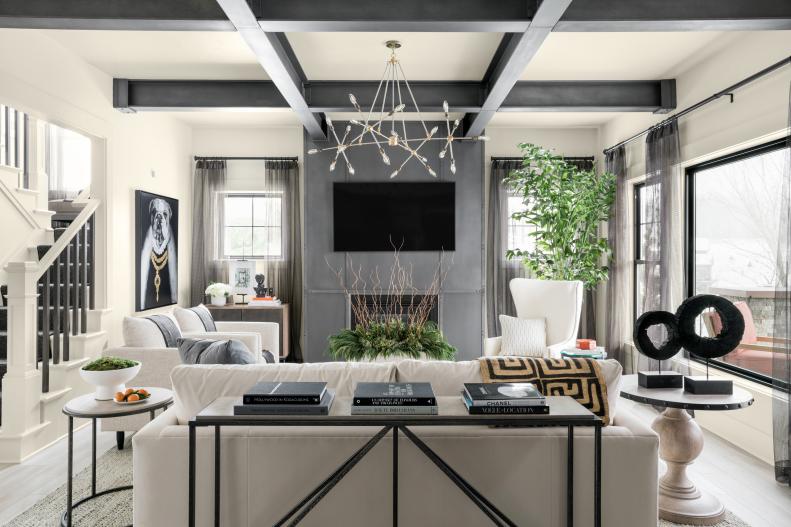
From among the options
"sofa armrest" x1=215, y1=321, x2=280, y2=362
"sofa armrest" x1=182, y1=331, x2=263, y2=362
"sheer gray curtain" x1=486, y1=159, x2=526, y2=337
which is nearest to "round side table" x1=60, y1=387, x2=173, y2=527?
"sofa armrest" x1=182, y1=331, x2=263, y2=362

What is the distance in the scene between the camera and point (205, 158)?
21.2ft

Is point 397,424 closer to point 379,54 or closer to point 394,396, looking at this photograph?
point 394,396

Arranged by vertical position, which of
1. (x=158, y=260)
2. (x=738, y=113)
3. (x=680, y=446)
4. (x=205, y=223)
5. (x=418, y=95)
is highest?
(x=418, y=95)

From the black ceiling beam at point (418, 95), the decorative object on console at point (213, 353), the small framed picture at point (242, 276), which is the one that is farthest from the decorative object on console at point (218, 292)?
the decorative object on console at point (213, 353)

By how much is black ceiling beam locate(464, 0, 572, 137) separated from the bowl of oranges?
106 inches

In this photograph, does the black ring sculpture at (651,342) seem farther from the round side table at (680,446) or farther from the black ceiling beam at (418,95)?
the black ceiling beam at (418,95)

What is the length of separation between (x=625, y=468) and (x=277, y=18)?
2713mm

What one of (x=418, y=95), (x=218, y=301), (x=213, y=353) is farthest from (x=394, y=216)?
(x=213, y=353)

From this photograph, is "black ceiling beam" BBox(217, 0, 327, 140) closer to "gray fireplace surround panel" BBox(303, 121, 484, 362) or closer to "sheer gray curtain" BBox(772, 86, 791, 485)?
"gray fireplace surround panel" BBox(303, 121, 484, 362)

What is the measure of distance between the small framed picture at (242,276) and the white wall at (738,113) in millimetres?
4588

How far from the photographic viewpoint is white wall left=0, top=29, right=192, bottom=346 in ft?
11.8

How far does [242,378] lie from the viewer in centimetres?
211

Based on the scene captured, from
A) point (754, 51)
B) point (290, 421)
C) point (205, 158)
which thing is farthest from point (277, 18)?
point (205, 158)

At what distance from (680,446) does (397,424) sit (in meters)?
1.77
